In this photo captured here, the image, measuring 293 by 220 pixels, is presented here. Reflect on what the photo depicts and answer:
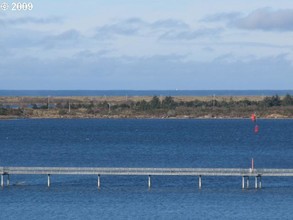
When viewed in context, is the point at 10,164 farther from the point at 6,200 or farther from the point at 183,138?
the point at 183,138

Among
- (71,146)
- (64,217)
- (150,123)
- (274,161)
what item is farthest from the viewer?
(150,123)

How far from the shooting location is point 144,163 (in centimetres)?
9925

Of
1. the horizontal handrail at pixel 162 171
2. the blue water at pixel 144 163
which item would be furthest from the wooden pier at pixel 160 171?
the blue water at pixel 144 163

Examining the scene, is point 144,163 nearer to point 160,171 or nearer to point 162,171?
point 160,171

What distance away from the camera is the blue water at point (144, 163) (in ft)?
205

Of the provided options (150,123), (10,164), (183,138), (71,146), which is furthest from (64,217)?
(150,123)

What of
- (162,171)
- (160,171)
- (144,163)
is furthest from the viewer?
(144,163)

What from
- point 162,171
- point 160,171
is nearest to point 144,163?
point 160,171

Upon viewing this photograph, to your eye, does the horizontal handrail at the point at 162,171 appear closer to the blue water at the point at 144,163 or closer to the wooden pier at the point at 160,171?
the wooden pier at the point at 160,171

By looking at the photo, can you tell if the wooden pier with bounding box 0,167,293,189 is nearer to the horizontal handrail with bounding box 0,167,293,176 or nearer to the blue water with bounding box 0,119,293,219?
the horizontal handrail with bounding box 0,167,293,176

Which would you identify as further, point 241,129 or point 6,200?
point 241,129

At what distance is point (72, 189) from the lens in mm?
72500

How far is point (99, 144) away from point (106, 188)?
6072 centimetres

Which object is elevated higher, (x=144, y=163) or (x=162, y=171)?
(x=162, y=171)
